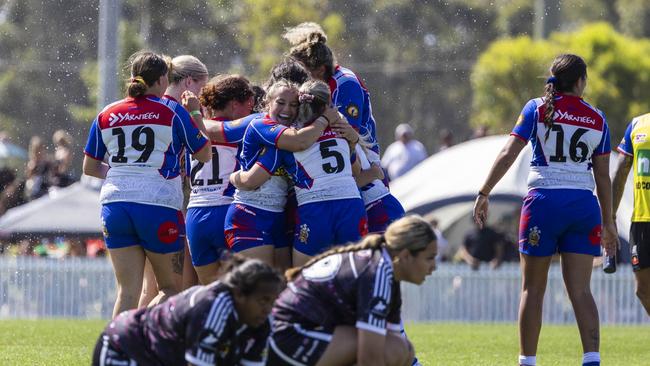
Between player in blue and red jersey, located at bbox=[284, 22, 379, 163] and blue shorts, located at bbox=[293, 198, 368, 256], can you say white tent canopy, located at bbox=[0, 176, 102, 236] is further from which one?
blue shorts, located at bbox=[293, 198, 368, 256]

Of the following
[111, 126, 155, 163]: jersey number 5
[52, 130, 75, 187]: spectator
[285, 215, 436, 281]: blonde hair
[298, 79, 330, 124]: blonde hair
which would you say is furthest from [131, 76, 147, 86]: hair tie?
[52, 130, 75, 187]: spectator

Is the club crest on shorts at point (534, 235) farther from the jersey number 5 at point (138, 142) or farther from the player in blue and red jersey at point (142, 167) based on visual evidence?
the jersey number 5 at point (138, 142)

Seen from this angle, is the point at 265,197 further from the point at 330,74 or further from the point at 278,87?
the point at 330,74

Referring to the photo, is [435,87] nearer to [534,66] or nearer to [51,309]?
[534,66]

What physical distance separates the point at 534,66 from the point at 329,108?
1000 inches

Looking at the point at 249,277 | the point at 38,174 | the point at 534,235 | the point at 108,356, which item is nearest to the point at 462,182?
the point at 38,174

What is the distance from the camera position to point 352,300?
266 inches

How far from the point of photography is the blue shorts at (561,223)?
8.63m

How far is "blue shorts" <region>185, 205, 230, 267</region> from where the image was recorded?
28.6 ft

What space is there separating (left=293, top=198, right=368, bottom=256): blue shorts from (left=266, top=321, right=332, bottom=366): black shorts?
126cm

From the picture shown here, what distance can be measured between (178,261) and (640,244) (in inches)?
140

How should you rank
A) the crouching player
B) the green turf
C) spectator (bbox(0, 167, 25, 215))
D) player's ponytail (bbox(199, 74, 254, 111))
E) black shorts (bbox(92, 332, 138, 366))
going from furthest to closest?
1. spectator (bbox(0, 167, 25, 215))
2. the green turf
3. player's ponytail (bbox(199, 74, 254, 111))
4. the crouching player
5. black shorts (bbox(92, 332, 138, 366))

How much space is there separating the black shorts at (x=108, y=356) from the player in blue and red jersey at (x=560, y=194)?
10.1 ft

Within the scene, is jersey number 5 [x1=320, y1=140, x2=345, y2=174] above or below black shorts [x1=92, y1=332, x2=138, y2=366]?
above
